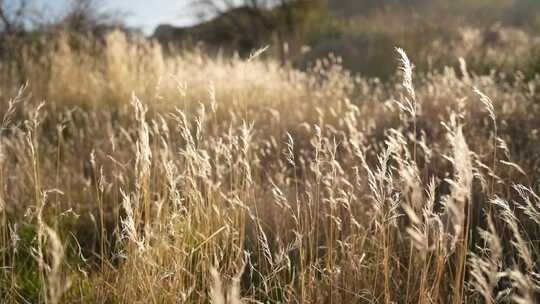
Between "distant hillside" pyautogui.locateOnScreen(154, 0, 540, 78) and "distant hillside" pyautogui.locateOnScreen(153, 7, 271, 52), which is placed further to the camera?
"distant hillside" pyautogui.locateOnScreen(153, 7, 271, 52)

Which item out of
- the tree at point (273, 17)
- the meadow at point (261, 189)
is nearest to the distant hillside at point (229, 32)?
the tree at point (273, 17)

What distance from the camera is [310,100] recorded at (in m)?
5.91

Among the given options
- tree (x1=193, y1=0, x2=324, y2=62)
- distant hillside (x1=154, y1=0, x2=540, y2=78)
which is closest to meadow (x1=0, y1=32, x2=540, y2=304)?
distant hillside (x1=154, y1=0, x2=540, y2=78)

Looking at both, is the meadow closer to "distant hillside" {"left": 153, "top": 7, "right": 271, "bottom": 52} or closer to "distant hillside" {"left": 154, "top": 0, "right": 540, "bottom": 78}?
"distant hillside" {"left": 154, "top": 0, "right": 540, "bottom": 78}

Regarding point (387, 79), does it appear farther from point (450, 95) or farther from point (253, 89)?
point (450, 95)

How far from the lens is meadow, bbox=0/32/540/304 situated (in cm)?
149

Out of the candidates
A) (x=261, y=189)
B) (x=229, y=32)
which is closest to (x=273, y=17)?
(x=229, y=32)

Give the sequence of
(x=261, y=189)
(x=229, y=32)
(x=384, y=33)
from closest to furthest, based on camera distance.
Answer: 1. (x=261, y=189)
2. (x=384, y=33)
3. (x=229, y=32)

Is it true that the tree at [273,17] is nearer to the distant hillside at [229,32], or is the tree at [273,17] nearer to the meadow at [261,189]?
the distant hillside at [229,32]

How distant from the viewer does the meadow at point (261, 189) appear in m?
1.49

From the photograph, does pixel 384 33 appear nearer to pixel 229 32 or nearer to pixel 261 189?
pixel 229 32

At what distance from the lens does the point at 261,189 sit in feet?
10.0

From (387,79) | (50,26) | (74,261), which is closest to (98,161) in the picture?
(74,261)

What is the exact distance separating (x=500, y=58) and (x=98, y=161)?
6.71 meters
